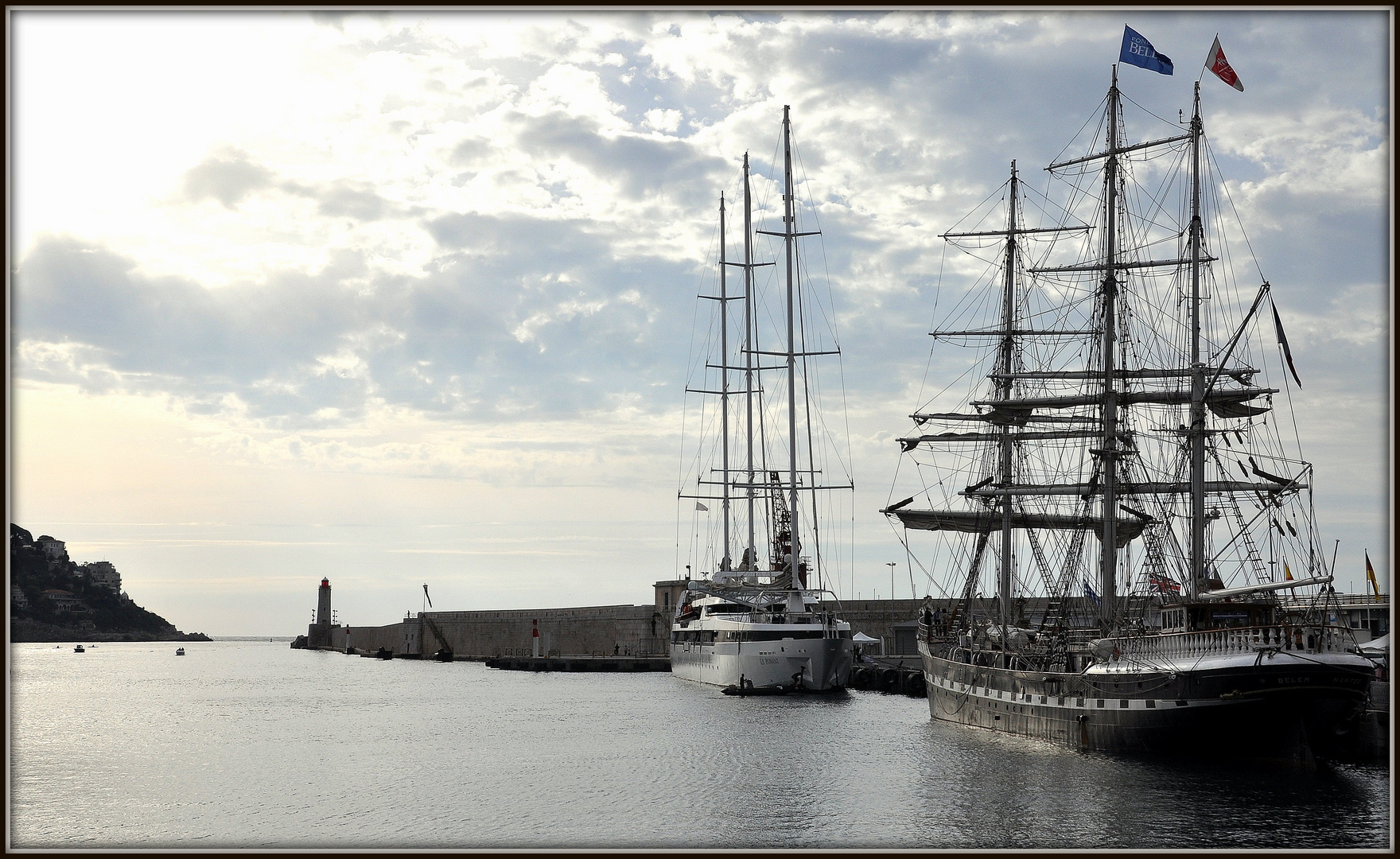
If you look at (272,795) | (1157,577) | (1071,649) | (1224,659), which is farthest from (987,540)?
(272,795)

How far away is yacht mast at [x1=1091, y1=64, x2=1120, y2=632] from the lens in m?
44.8

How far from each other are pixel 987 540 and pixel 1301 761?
1154 inches

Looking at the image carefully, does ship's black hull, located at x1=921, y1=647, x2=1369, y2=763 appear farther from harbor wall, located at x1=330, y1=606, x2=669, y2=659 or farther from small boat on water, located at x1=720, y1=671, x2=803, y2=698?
harbor wall, located at x1=330, y1=606, x2=669, y2=659

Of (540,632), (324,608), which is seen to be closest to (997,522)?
(540,632)

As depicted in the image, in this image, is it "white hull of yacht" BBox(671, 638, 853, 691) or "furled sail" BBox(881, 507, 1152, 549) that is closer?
"furled sail" BBox(881, 507, 1152, 549)

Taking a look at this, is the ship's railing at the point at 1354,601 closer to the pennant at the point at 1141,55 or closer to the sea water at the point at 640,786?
the sea water at the point at 640,786

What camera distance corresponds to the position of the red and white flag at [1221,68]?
130 ft

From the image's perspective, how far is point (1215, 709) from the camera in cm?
3328

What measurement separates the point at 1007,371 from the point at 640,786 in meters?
36.2

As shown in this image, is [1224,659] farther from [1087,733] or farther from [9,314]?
[9,314]

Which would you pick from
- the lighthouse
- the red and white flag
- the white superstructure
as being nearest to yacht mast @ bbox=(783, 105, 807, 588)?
the white superstructure

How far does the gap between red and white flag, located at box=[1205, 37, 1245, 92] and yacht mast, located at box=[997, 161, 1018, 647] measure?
64.5 feet

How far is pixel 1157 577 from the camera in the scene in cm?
4456

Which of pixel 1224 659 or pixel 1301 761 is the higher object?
pixel 1224 659
